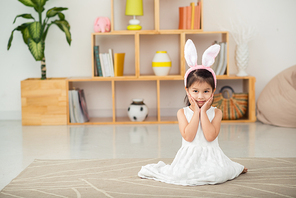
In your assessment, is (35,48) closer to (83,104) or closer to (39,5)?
(39,5)

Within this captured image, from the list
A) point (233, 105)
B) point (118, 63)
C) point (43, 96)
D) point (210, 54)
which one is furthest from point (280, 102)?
point (43, 96)

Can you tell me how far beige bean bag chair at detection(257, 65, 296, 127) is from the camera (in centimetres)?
328


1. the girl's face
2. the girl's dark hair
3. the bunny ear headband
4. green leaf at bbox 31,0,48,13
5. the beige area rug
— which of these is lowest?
→ the beige area rug

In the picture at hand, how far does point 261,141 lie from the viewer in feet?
8.95

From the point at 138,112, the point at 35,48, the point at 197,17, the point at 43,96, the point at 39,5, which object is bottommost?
the point at 138,112

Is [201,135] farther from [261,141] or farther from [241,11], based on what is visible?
[241,11]

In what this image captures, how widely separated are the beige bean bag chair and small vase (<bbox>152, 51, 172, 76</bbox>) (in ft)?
3.20

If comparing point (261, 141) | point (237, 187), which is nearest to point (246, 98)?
point (261, 141)

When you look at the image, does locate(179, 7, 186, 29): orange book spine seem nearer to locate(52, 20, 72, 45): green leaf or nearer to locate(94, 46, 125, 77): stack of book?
locate(94, 46, 125, 77): stack of book

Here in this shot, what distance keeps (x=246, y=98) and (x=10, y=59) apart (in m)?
2.49

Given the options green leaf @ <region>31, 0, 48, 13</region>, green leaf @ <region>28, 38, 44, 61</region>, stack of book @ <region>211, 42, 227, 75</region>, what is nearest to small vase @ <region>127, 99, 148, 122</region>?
stack of book @ <region>211, 42, 227, 75</region>

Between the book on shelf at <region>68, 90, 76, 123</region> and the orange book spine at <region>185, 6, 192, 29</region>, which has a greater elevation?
the orange book spine at <region>185, 6, 192, 29</region>

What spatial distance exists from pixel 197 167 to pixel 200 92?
37cm

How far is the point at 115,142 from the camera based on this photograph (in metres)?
2.77
